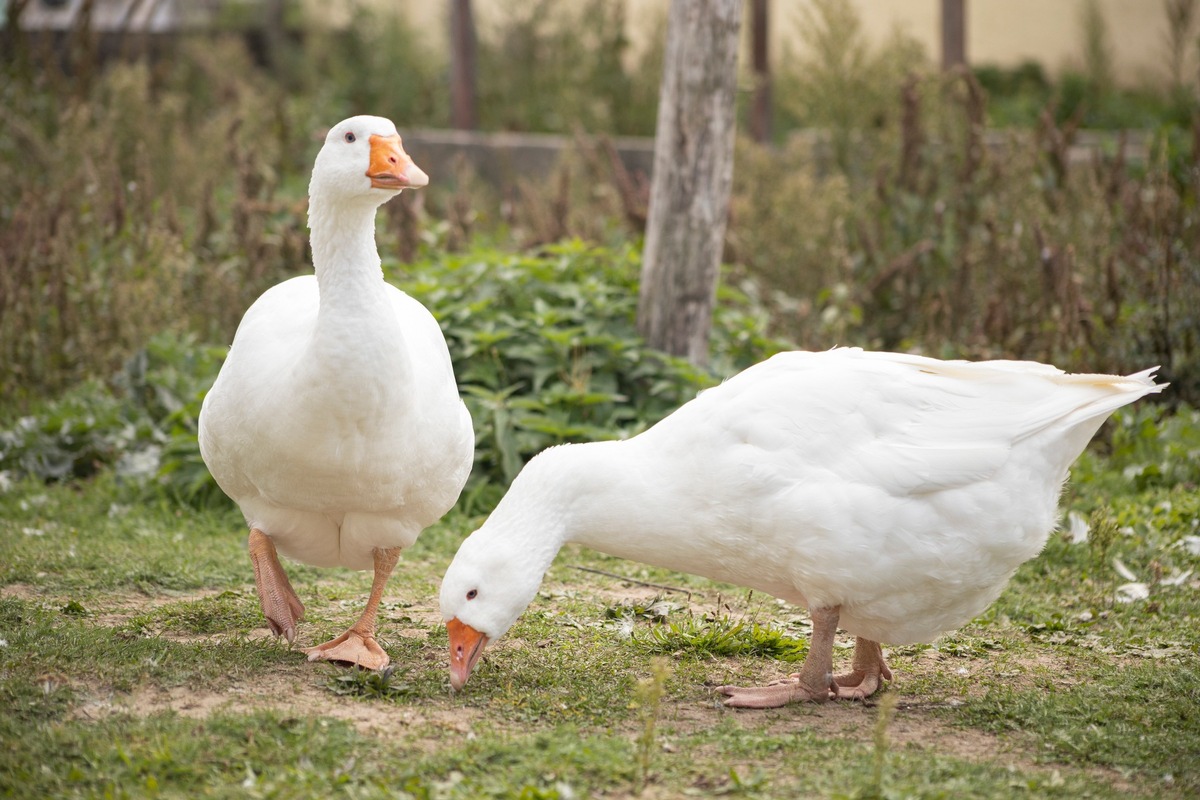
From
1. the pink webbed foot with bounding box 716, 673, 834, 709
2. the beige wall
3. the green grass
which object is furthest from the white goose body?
the beige wall

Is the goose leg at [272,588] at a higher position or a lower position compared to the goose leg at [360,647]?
higher

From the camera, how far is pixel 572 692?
3.84 meters

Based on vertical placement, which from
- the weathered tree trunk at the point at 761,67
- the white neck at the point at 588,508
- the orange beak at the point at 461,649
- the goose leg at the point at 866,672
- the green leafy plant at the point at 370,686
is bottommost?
the goose leg at the point at 866,672

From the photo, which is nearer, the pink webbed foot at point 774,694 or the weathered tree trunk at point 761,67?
the pink webbed foot at point 774,694

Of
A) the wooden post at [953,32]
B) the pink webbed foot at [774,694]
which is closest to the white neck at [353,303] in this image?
the pink webbed foot at [774,694]

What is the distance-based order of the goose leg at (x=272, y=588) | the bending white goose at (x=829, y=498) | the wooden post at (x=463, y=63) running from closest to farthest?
the bending white goose at (x=829, y=498) < the goose leg at (x=272, y=588) < the wooden post at (x=463, y=63)

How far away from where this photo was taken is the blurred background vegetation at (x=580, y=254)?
6625mm

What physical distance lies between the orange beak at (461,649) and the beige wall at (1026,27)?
38.5 feet

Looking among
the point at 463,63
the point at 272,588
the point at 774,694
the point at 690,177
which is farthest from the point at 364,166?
the point at 463,63

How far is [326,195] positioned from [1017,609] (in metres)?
3.12

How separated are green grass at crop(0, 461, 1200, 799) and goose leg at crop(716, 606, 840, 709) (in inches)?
2.8

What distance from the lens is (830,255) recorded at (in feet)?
27.0

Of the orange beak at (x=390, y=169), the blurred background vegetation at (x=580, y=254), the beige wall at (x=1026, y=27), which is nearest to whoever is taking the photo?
the orange beak at (x=390, y=169)

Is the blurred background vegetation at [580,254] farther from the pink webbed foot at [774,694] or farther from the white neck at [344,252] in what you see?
the pink webbed foot at [774,694]
